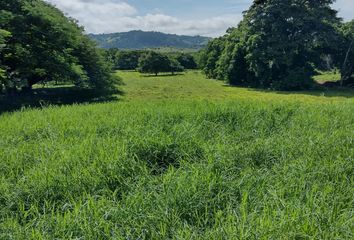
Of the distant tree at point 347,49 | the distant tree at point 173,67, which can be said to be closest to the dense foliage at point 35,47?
the distant tree at point 347,49

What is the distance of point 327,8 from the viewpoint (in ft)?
99.7

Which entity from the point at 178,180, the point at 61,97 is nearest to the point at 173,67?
the point at 61,97

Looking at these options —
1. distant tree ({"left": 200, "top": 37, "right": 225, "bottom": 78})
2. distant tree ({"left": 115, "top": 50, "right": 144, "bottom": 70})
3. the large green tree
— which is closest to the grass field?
the large green tree

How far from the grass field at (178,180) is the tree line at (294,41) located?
24.4m

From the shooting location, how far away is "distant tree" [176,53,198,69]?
228ft

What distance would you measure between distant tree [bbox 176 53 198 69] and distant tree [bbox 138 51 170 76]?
14215 mm

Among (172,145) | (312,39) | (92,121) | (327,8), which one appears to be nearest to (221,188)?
(172,145)

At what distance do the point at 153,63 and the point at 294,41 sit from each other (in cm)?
2883

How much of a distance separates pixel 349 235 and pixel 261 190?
0.99m

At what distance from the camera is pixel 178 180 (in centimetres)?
337

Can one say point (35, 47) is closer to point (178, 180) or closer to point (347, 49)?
point (178, 180)

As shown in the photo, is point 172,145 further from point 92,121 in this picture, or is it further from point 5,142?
point 5,142

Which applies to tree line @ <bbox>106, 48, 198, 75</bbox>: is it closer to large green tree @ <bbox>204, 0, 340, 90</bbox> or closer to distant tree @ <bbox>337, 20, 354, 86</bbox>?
large green tree @ <bbox>204, 0, 340, 90</bbox>

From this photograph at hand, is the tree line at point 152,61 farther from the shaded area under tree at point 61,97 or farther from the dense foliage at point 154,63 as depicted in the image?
the shaded area under tree at point 61,97
